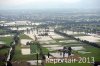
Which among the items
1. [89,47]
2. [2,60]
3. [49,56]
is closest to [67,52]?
[49,56]

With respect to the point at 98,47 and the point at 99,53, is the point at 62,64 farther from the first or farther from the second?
the point at 98,47

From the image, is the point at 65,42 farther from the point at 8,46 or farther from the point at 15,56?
the point at 15,56

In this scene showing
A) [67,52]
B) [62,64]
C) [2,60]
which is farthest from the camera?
[67,52]

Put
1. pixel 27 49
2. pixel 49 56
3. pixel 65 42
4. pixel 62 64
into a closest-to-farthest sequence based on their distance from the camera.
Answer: pixel 62 64, pixel 49 56, pixel 27 49, pixel 65 42

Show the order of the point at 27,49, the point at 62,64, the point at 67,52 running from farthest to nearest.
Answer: the point at 27,49, the point at 67,52, the point at 62,64

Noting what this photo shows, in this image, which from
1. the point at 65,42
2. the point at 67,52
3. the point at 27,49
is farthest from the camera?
the point at 65,42

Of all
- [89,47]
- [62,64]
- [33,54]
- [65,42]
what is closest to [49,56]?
[33,54]

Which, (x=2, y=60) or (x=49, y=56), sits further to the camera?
(x=49, y=56)

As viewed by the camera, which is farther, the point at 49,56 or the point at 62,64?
the point at 49,56
